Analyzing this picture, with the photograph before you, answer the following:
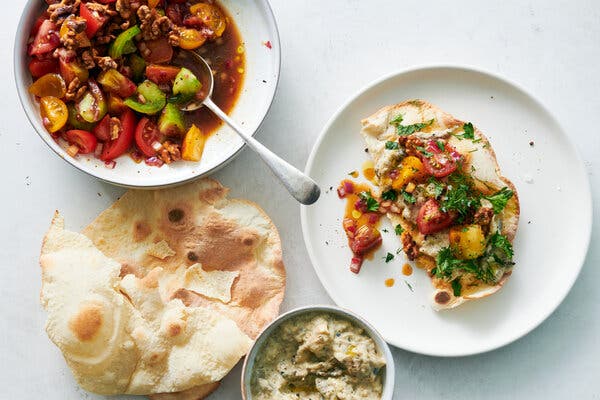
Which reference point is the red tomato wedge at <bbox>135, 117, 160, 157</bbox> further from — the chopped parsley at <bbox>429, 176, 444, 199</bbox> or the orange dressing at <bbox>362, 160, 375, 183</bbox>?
the chopped parsley at <bbox>429, 176, 444, 199</bbox>

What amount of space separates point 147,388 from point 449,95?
258cm

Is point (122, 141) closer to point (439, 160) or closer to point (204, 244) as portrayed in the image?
point (204, 244)

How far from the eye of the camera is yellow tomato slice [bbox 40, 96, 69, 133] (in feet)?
12.7

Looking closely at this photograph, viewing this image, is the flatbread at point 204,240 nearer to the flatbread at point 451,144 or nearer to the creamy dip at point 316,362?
the creamy dip at point 316,362

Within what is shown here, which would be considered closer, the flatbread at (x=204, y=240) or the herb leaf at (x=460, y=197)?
the herb leaf at (x=460, y=197)

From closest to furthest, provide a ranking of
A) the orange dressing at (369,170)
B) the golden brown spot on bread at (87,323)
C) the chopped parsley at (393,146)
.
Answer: the golden brown spot on bread at (87,323)
the chopped parsley at (393,146)
the orange dressing at (369,170)

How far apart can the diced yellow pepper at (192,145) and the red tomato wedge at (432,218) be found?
4.59 ft

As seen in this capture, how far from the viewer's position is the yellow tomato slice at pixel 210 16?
160 inches

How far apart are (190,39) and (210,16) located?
20 cm

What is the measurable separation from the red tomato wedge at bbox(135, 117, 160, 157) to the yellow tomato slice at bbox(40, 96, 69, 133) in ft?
1.40

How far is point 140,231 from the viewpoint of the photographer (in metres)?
4.11

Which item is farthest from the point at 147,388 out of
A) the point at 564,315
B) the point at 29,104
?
the point at 564,315

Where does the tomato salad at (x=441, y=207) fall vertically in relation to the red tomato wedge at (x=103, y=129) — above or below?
above

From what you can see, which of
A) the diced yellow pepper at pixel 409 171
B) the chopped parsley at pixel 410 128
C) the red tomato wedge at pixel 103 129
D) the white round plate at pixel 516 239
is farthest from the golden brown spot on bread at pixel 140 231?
the chopped parsley at pixel 410 128
